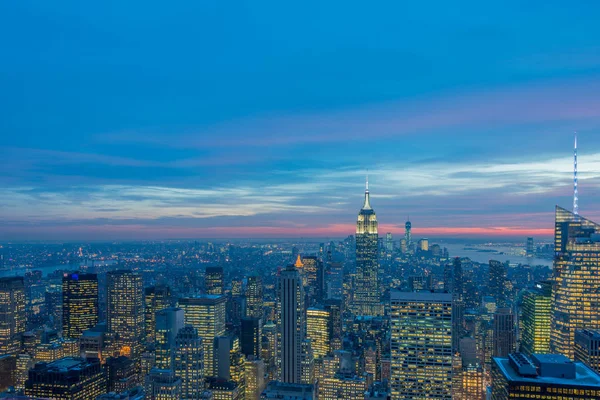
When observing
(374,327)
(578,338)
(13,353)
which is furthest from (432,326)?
(13,353)

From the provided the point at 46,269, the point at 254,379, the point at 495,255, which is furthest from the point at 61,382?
the point at 495,255

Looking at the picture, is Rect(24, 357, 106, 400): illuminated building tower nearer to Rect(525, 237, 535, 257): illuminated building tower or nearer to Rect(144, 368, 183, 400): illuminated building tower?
Rect(144, 368, 183, 400): illuminated building tower

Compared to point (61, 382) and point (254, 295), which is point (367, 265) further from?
point (61, 382)

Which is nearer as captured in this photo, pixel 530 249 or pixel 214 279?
pixel 214 279

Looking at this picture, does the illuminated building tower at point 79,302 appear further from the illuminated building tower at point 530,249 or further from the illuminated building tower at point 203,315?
the illuminated building tower at point 530,249

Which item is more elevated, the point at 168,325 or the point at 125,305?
the point at 168,325

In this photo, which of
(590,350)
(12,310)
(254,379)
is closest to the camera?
(590,350)
